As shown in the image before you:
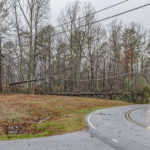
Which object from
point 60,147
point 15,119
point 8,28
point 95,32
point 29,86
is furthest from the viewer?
point 95,32

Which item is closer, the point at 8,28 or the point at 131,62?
the point at 8,28

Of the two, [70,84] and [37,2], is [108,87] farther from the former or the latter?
[37,2]

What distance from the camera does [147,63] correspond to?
37812 millimetres

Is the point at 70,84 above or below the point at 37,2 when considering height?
below

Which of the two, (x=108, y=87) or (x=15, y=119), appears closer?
(x=15, y=119)

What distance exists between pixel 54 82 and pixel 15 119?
67.4 ft

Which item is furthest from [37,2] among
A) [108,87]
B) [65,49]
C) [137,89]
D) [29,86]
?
[137,89]

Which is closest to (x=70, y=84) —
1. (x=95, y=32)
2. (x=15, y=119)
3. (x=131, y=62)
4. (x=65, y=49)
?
(x=65, y=49)

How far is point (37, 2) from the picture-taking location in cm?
2484

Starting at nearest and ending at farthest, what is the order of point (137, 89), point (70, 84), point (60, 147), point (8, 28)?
1. point (60, 147)
2. point (8, 28)
3. point (70, 84)
4. point (137, 89)

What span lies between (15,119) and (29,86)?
15.2m

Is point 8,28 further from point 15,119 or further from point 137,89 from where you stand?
point 137,89

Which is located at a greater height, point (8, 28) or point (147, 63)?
point (8, 28)

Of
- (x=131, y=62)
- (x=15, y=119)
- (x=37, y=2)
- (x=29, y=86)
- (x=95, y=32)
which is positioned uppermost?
(x=37, y=2)
